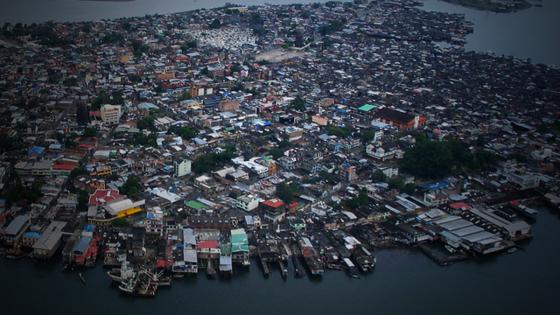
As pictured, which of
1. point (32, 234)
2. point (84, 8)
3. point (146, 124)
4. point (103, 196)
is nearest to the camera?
point (32, 234)

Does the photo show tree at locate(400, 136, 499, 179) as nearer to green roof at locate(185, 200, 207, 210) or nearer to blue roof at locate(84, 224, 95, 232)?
green roof at locate(185, 200, 207, 210)

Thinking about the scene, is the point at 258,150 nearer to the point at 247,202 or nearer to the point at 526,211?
the point at 247,202

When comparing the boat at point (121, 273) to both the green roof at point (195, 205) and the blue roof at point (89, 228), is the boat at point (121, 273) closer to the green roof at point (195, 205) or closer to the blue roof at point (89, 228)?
the blue roof at point (89, 228)

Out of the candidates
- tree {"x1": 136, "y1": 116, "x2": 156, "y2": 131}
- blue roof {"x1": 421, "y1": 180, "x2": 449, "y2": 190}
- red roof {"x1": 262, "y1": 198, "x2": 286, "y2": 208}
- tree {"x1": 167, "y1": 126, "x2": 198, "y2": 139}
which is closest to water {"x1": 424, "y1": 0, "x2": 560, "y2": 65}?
blue roof {"x1": 421, "y1": 180, "x2": 449, "y2": 190}

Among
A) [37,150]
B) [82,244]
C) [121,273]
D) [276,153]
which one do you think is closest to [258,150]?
[276,153]

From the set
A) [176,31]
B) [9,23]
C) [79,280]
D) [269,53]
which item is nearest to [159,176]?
[79,280]

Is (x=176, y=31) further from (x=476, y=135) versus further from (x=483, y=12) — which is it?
(x=483, y=12)

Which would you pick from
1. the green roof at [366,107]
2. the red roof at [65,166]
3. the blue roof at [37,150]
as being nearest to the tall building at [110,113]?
the blue roof at [37,150]
